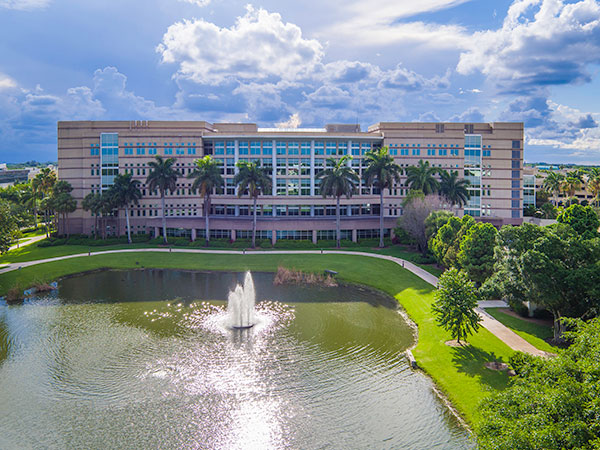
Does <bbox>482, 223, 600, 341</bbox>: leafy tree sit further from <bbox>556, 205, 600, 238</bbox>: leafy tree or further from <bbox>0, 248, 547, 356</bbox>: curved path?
<bbox>556, 205, 600, 238</bbox>: leafy tree

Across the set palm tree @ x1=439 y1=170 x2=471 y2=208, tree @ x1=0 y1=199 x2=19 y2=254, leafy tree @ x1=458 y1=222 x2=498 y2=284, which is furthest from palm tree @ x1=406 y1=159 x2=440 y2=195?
tree @ x1=0 y1=199 x2=19 y2=254

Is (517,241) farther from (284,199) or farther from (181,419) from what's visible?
(284,199)

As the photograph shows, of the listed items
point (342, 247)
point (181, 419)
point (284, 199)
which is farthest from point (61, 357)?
point (284, 199)

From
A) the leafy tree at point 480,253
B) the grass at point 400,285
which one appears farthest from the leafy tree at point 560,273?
the leafy tree at point 480,253

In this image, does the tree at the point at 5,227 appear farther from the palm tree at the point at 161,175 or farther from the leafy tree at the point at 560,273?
the leafy tree at the point at 560,273

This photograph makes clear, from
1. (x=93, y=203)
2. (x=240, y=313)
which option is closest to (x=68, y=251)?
(x=93, y=203)
